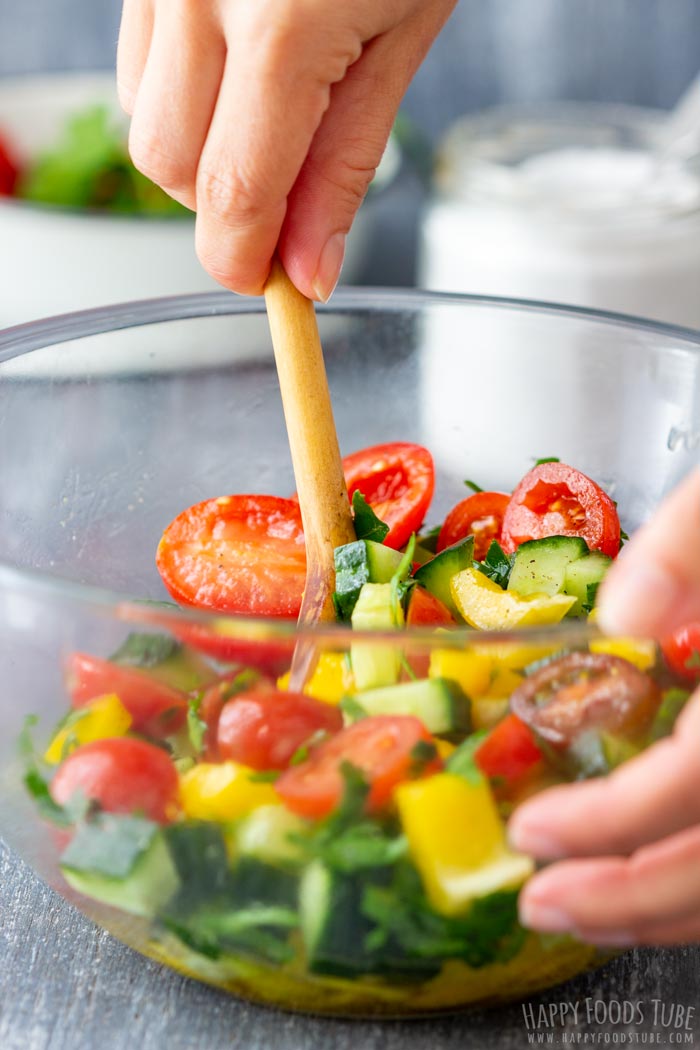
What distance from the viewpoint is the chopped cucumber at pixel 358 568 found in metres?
0.95

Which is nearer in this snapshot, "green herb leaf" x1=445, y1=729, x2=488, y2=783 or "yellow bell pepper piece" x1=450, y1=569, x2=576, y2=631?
"green herb leaf" x1=445, y1=729, x2=488, y2=783

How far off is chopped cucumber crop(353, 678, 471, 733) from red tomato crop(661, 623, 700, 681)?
12cm

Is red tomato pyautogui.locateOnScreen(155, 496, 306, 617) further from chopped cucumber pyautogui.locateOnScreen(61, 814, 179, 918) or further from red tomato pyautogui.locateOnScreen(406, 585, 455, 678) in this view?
chopped cucumber pyautogui.locateOnScreen(61, 814, 179, 918)

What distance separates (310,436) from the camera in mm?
1010

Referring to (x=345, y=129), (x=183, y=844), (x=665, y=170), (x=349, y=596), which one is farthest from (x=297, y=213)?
(x=665, y=170)

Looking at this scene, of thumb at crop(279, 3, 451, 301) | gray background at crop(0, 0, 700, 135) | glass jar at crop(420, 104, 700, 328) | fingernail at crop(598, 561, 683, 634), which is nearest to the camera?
fingernail at crop(598, 561, 683, 634)

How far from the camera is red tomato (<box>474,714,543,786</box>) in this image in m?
0.69

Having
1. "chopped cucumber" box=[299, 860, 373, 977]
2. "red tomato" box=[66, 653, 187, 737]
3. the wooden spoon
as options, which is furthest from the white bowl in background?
"chopped cucumber" box=[299, 860, 373, 977]

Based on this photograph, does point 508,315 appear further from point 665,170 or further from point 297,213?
point 665,170

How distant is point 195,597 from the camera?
1.06m

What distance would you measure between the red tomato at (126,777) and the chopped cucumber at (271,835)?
48 mm

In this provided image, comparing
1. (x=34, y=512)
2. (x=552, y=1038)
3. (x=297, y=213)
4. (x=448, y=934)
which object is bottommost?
(x=552, y=1038)

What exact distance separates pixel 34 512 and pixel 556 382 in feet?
1.68

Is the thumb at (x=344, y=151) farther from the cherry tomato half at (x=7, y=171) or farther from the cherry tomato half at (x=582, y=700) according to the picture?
A: the cherry tomato half at (x=7, y=171)
